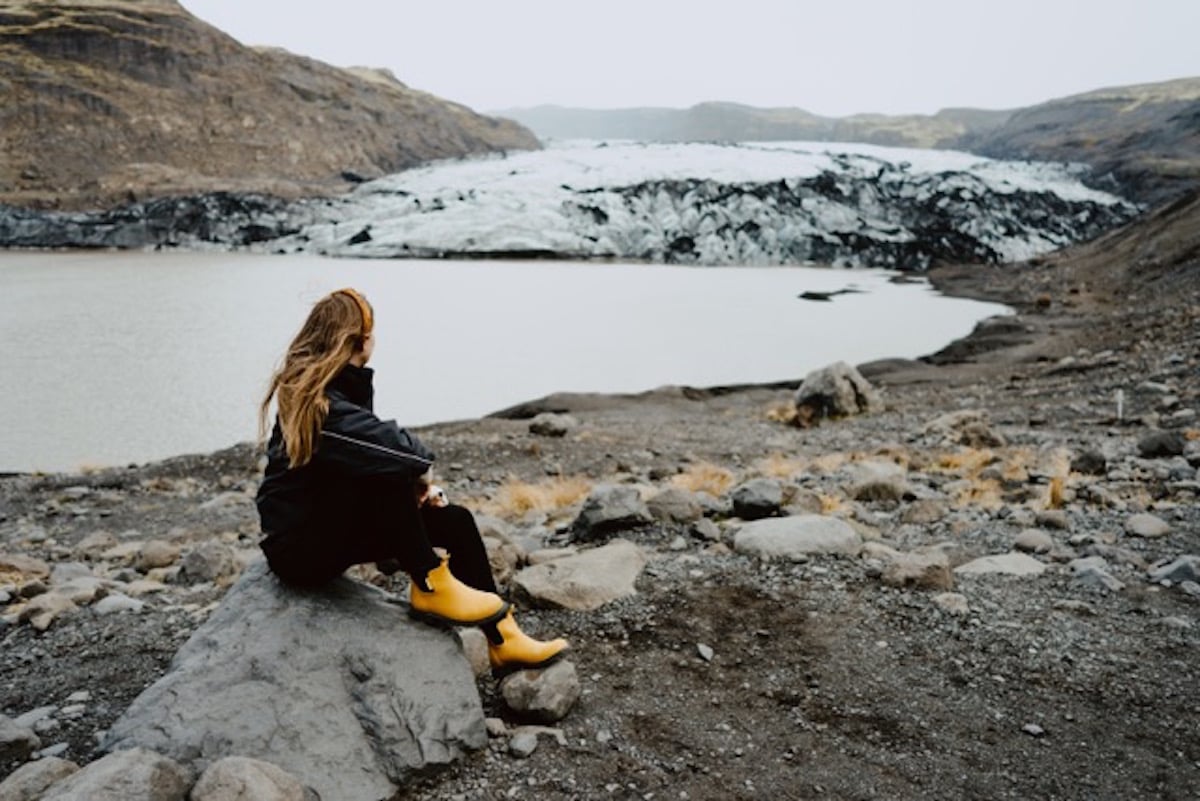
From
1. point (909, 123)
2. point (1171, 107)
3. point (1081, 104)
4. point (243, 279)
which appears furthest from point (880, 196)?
point (909, 123)

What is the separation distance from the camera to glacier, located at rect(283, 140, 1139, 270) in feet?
118

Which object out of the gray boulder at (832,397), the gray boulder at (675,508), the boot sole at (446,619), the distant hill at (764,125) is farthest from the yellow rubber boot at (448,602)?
the distant hill at (764,125)

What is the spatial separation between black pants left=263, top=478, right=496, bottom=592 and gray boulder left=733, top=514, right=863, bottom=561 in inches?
88.9

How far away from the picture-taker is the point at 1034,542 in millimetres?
4844

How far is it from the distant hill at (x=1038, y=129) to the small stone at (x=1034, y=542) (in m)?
45.3

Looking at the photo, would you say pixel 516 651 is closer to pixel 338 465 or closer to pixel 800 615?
pixel 338 465

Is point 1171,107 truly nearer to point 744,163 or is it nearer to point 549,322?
point 744,163

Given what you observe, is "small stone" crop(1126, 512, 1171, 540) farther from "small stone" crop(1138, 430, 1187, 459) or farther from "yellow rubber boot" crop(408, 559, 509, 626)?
"yellow rubber boot" crop(408, 559, 509, 626)

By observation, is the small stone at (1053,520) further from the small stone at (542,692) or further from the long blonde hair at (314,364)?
the long blonde hair at (314,364)

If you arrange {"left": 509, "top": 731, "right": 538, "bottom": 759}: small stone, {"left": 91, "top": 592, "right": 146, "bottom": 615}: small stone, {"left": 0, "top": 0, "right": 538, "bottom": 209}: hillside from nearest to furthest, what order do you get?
{"left": 509, "top": 731, "right": 538, "bottom": 759}: small stone < {"left": 91, "top": 592, "right": 146, "bottom": 615}: small stone < {"left": 0, "top": 0, "right": 538, "bottom": 209}: hillside

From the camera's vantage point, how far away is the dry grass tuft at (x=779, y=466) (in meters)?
7.59

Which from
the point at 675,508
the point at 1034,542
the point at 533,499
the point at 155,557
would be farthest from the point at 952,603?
the point at 155,557

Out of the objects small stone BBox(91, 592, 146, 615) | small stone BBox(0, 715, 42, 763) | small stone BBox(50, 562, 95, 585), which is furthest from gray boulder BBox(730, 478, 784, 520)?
small stone BBox(50, 562, 95, 585)

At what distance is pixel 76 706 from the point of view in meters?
3.04
